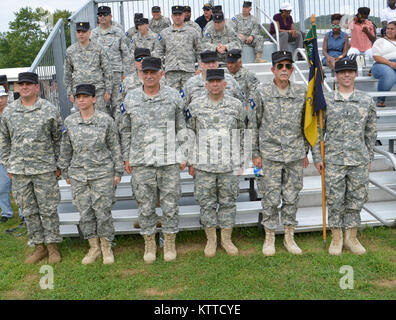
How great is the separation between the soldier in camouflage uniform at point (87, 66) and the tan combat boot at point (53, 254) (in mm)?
2523

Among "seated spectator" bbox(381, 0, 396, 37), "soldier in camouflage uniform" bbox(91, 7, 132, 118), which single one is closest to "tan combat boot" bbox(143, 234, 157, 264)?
"soldier in camouflage uniform" bbox(91, 7, 132, 118)

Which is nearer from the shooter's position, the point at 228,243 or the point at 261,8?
the point at 228,243

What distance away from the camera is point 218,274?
16.2 feet

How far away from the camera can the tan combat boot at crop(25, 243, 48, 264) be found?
5.51m

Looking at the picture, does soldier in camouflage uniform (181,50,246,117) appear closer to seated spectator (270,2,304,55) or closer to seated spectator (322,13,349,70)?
seated spectator (322,13,349,70)

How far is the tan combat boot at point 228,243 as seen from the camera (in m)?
5.44

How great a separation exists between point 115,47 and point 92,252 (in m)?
3.96

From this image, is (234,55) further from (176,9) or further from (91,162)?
(91,162)

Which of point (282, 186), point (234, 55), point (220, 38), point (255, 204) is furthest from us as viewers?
point (220, 38)

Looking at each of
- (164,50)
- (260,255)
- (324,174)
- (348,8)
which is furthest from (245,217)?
(348,8)

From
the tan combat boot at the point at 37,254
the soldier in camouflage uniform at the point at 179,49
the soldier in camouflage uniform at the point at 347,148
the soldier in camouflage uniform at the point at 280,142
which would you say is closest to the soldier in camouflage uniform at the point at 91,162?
the tan combat boot at the point at 37,254

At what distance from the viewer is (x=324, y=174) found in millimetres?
5363

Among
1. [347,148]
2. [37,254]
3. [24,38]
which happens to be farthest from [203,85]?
[24,38]

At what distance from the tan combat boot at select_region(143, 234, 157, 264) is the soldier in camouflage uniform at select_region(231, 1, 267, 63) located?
555 centimetres
